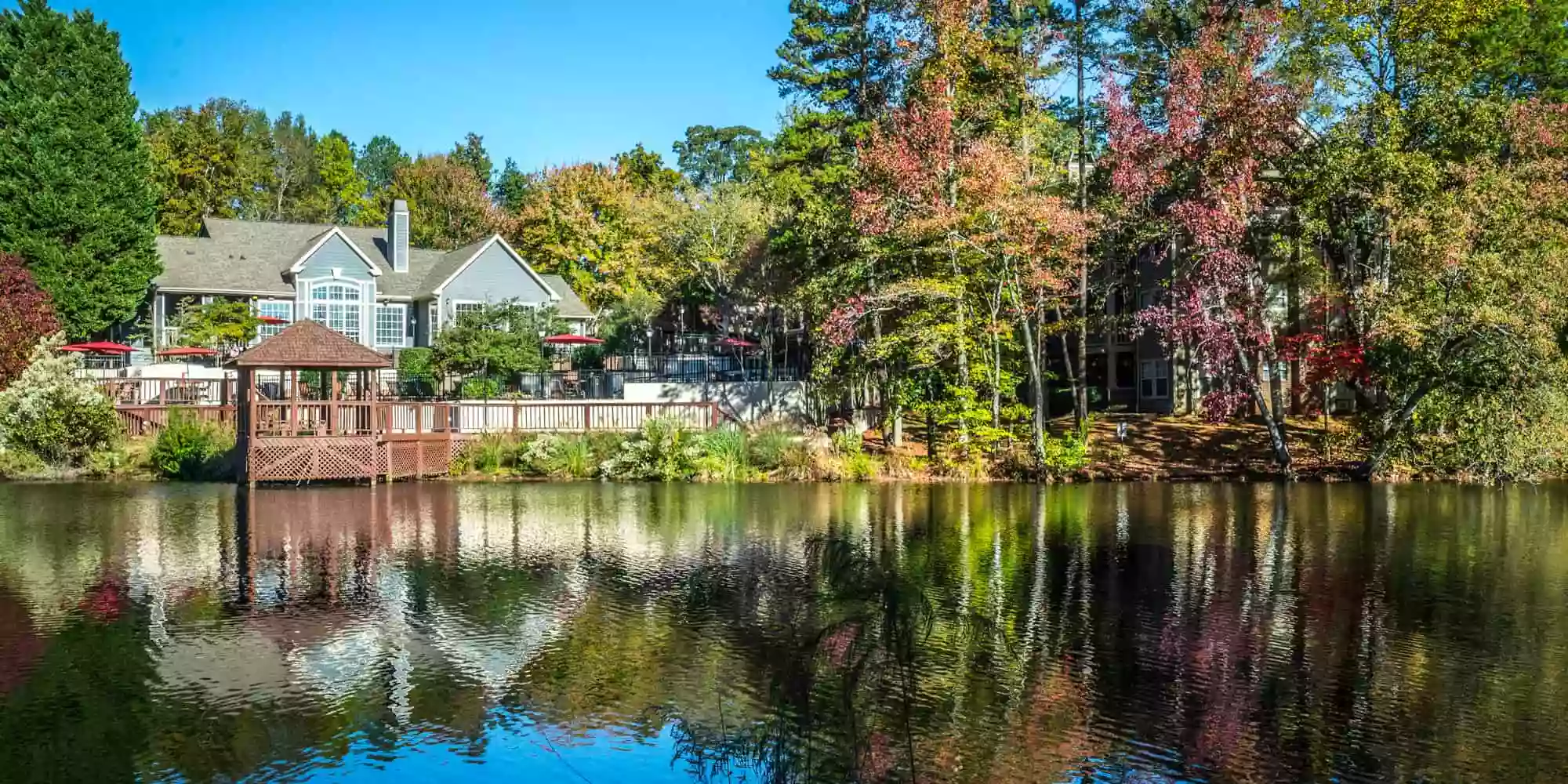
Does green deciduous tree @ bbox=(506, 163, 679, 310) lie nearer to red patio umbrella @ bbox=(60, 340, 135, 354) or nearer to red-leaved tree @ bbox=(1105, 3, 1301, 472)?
red patio umbrella @ bbox=(60, 340, 135, 354)

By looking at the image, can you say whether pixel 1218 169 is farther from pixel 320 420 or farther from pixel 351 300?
pixel 351 300

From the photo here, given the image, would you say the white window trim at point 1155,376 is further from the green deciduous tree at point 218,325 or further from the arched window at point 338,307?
the green deciduous tree at point 218,325

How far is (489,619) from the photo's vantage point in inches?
479

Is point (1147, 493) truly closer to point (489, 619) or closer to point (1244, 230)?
point (1244, 230)

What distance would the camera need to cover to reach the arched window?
4747 cm

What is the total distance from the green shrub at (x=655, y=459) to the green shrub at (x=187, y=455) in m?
10.0

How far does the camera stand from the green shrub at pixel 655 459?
1185 inches

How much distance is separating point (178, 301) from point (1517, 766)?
4924cm

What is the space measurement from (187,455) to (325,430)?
395 cm

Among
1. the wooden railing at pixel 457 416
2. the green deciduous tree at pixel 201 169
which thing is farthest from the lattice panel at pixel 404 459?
the green deciduous tree at pixel 201 169

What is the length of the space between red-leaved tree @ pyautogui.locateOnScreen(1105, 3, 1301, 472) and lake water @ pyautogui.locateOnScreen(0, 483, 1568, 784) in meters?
11.2

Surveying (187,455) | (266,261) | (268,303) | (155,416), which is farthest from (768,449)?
(266,261)

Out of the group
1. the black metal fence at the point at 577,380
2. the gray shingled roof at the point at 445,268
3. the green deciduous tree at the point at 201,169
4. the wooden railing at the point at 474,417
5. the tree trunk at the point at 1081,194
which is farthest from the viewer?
the green deciduous tree at the point at 201,169

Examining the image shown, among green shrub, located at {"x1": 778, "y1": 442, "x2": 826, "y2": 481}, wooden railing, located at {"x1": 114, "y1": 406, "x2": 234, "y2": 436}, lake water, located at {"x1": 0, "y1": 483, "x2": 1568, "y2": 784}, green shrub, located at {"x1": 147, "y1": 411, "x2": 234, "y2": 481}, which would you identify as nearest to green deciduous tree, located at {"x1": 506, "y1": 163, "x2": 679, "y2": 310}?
wooden railing, located at {"x1": 114, "y1": 406, "x2": 234, "y2": 436}
